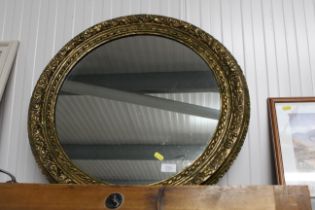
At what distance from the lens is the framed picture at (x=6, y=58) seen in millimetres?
1291

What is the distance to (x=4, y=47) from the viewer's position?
136cm

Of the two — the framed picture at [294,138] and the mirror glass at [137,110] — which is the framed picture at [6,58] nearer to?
the mirror glass at [137,110]

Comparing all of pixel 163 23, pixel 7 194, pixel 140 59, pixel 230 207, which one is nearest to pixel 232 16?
pixel 163 23

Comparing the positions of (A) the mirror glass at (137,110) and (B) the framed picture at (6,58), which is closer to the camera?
(A) the mirror glass at (137,110)

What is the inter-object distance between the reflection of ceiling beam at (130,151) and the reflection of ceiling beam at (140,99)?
106mm

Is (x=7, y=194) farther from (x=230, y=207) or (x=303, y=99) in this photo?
(x=303, y=99)

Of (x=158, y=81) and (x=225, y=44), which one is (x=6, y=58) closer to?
(x=158, y=81)

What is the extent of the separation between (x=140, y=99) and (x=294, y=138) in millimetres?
464

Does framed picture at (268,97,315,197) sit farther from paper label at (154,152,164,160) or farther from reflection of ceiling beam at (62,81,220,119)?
paper label at (154,152,164,160)

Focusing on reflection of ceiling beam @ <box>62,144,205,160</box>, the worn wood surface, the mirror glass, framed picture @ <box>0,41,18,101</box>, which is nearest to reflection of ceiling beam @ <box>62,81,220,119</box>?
the mirror glass

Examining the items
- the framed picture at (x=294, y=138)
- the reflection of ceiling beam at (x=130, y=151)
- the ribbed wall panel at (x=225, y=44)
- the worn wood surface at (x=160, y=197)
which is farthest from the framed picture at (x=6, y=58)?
the framed picture at (x=294, y=138)

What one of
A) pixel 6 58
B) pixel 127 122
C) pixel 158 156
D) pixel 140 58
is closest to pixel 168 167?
pixel 158 156

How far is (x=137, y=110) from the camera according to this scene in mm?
1146

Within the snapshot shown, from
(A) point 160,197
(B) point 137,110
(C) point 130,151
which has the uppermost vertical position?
(B) point 137,110
